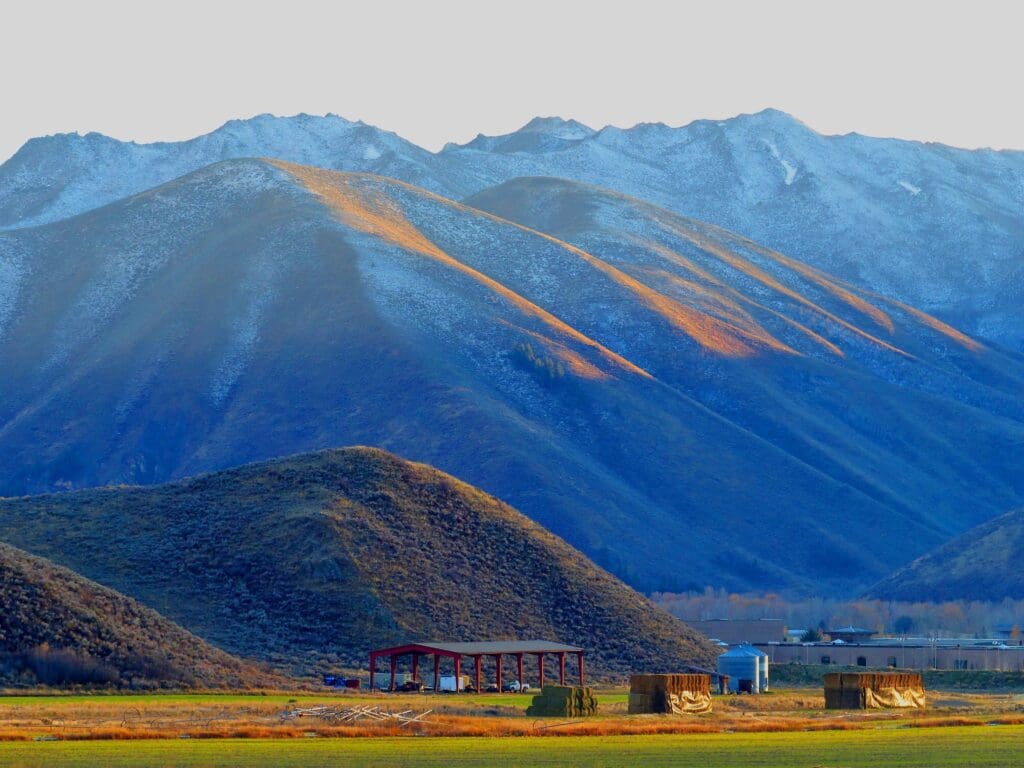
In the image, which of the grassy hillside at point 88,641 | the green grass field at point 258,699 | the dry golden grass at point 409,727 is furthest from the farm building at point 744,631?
the dry golden grass at point 409,727

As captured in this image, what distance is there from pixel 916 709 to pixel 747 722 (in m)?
12.9

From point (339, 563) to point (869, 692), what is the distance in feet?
134

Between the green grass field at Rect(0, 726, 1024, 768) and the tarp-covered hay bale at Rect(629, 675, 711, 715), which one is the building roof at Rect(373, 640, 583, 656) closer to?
the tarp-covered hay bale at Rect(629, 675, 711, 715)

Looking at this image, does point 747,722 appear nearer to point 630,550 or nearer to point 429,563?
point 429,563

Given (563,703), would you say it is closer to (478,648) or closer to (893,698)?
(893,698)

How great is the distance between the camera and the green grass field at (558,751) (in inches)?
1681

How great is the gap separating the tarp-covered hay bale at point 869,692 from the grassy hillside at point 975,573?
4428 inches

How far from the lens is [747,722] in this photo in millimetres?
62031

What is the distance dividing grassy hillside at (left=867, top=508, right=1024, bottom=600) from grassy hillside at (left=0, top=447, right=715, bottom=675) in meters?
77.0

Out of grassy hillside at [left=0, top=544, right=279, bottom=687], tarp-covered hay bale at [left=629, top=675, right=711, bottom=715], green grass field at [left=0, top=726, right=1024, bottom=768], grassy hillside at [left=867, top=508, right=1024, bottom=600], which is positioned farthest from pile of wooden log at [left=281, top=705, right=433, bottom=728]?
grassy hillside at [left=867, top=508, right=1024, bottom=600]

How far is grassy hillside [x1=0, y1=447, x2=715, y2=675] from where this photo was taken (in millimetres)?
102375

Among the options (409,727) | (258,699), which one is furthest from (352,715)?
(258,699)

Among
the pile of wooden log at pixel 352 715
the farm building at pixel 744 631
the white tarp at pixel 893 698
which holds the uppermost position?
the farm building at pixel 744 631

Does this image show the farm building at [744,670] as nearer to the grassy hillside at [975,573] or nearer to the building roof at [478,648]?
the building roof at [478,648]
